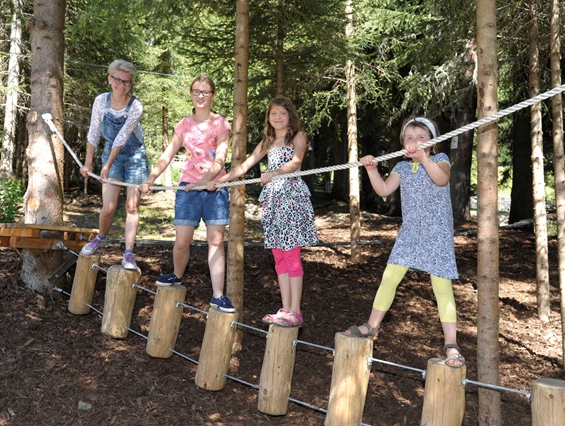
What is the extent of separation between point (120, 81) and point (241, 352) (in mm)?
2647

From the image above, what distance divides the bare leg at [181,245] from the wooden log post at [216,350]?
691 millimetres

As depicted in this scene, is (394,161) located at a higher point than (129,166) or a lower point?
higher

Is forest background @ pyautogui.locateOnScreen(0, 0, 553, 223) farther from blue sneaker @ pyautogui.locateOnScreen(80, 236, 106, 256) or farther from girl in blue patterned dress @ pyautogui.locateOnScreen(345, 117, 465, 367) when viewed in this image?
girl in blue patterned dress @ pyautogui.locateOnScreen(345, 117, 465, 367)

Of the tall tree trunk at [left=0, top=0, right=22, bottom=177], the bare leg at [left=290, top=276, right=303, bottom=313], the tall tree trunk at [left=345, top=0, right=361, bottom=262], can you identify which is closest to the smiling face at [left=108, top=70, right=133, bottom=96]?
the bare leg at [left=290, top=276, right=303, bottom=313]

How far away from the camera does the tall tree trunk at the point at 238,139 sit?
5.04 m

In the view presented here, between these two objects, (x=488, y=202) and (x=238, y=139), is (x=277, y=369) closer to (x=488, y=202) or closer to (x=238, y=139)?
(x=488, y=202)

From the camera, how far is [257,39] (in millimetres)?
7754

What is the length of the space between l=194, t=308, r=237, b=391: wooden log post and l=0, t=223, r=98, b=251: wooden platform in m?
2.09

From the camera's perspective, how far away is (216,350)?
4520 mm

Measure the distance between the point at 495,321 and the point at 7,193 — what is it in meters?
9.84

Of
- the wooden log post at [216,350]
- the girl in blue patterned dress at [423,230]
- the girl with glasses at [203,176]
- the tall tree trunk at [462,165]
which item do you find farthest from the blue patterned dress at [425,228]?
the tall tree trunk at [462,165]

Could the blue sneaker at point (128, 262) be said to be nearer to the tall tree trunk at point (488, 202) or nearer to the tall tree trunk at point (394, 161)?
the tall tree trunk at point (488, 202)

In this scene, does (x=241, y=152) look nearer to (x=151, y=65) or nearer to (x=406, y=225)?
(x=406, y=225)

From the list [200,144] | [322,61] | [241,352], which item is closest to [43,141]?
[200,144]
